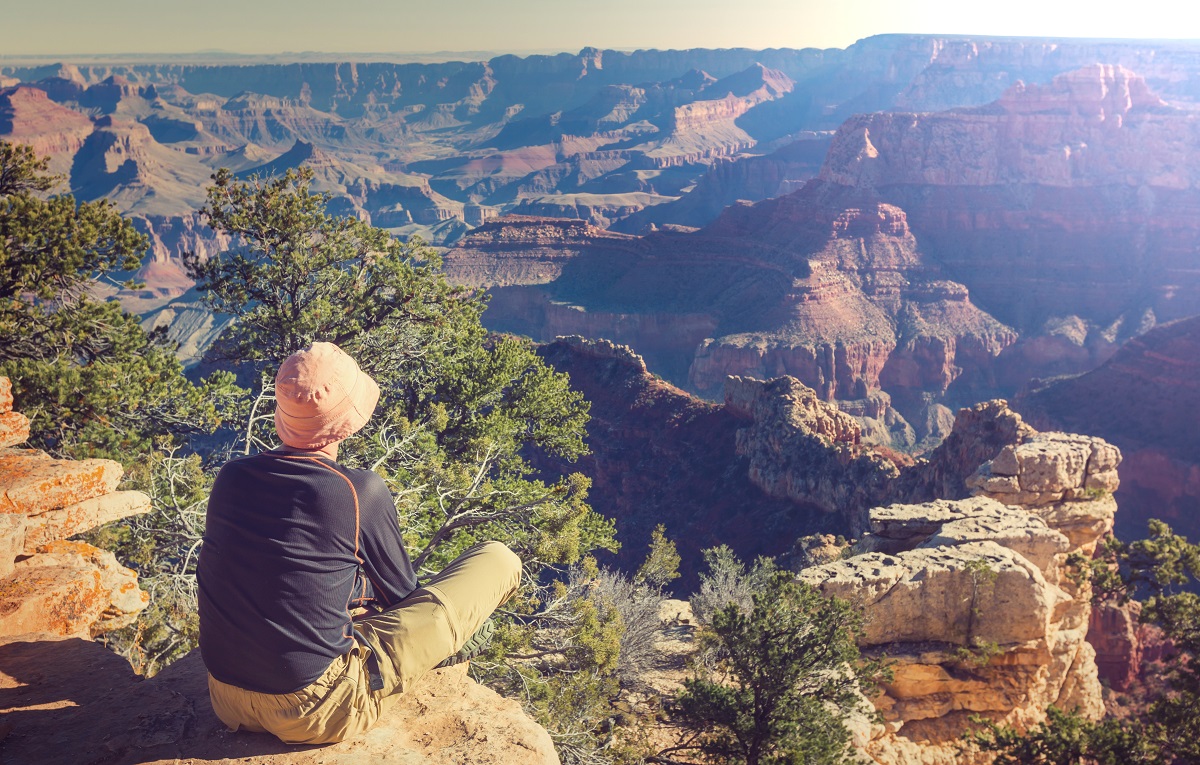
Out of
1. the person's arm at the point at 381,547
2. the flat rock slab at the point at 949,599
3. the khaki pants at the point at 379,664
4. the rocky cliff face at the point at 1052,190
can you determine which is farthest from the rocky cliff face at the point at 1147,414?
the person's arm at the point at 381,547

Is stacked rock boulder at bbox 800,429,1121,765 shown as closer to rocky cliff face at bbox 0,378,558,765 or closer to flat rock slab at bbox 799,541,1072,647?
flat rock slab at bbox 799,541,1072,647

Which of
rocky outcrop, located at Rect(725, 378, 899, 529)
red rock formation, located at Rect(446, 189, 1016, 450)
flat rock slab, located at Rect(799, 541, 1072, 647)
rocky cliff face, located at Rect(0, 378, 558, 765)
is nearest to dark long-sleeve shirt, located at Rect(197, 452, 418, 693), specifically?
rocky cliff face, located at Rect(0, 378, 558, 765)

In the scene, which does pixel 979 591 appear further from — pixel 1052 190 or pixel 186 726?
pixel 1052 190

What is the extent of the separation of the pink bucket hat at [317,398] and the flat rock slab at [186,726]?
1.95 metres

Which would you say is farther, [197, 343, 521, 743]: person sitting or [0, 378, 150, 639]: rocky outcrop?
[0, 378, 150, 639]: rocky outcrop

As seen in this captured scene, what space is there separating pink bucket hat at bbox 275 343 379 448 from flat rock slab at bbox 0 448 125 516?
210 inches

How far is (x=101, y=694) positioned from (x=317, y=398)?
3.24m

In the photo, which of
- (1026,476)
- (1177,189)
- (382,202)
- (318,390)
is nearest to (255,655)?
(318,390)

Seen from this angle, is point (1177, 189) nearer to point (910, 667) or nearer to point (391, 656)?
point (910, 667)

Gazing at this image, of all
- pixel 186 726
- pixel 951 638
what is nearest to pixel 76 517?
pixel 186 726

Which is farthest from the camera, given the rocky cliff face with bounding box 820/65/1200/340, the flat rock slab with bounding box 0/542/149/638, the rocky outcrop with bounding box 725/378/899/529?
the rocky cliff face with bounding box 820/65/1200/340

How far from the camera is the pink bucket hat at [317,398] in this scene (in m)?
4.82

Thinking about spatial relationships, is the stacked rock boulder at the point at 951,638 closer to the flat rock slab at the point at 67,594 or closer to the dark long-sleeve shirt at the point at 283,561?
the dark long-sleeve shirt at the point at 283,561

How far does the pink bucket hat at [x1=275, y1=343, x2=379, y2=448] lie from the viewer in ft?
15.8
